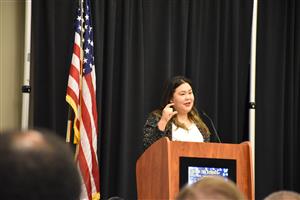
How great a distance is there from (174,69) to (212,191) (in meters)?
Result: 4.10

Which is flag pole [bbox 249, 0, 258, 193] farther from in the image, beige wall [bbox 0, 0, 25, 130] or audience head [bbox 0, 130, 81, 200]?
audience head [bbox 0, 130, 81, 200]

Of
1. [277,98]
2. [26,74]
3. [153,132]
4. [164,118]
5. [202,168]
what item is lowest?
[202,168]

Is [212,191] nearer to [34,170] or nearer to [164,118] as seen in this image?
[34,170]

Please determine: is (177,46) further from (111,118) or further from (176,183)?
(176,183)

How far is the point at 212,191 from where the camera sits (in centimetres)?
139

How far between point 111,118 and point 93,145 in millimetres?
577

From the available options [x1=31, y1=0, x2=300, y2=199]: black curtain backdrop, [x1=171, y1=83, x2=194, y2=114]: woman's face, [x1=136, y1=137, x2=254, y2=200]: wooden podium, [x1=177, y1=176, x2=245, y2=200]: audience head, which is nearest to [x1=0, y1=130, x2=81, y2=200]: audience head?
[x1=177, y1=176, x2=245, y2=200]: audience head

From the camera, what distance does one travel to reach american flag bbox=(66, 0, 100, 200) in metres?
4.55

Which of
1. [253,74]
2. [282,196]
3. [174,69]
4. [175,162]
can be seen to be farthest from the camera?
[253,74]

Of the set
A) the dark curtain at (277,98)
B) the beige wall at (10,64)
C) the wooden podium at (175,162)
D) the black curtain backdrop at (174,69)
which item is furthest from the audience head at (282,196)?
the dark curtain at (277,98)

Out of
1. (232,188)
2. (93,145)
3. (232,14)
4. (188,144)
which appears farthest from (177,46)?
(232,188)

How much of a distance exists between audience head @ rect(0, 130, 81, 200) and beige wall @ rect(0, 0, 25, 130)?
13.1 feet

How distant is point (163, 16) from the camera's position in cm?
544

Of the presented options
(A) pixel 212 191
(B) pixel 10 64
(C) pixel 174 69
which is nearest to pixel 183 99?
(C) pixel 174 69
